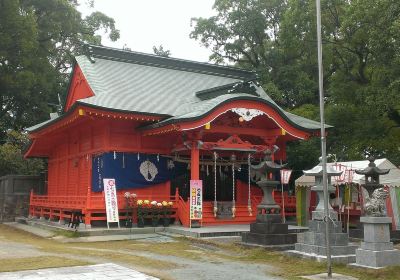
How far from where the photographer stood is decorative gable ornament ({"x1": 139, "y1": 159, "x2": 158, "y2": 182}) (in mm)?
A: 18344

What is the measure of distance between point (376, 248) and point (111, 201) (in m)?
9.66

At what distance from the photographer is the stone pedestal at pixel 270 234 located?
12.4 metres

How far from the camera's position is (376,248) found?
9328mm

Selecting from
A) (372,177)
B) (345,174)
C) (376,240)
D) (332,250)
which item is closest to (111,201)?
(345,174)

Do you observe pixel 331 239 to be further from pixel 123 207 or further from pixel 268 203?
pixel 123 207

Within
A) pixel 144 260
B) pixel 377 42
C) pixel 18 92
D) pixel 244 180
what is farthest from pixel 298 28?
pixel 18 92

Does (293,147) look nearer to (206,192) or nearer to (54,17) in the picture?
(206,192)

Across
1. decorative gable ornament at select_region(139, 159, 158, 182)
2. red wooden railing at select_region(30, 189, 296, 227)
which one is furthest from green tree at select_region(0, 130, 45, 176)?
decorative gable ornament at select_region(139, 159, 158, 182)

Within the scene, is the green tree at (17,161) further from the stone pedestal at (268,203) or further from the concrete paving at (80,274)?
the concrete paving at (80,274)

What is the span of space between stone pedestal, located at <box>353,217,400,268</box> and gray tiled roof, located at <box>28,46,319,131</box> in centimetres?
792

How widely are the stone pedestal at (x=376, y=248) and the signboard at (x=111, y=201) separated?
9.03m

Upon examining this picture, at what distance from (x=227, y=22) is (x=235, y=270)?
2508cm

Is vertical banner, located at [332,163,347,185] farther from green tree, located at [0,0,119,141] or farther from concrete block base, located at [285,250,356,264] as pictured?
green tree, located at [0,0,119,141]

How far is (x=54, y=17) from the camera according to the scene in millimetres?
33156
